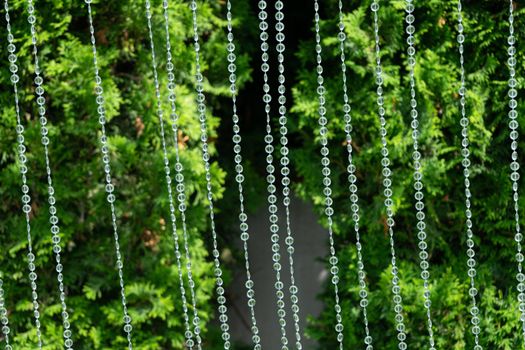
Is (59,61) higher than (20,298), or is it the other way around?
(59,61)

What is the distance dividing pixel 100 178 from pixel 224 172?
0.48 meters

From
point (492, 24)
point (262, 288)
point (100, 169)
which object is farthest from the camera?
point (262, 288)

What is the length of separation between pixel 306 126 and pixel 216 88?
0.40 metres

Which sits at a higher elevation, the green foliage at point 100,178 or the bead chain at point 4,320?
the green foliage at point 100,178

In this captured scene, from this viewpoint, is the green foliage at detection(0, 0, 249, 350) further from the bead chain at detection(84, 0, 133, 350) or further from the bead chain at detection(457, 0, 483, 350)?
the bead chain at detection(457, 0, 483, 350)

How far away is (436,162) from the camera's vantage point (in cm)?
373

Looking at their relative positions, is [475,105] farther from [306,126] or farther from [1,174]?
[1,174]

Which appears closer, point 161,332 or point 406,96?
point 406,96

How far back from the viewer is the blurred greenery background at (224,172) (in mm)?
3738

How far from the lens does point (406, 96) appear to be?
378 centimetres

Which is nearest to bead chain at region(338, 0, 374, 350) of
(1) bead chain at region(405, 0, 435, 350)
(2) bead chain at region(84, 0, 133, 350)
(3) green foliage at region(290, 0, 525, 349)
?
(3) green foliage at region(290, 0, 525, 349)

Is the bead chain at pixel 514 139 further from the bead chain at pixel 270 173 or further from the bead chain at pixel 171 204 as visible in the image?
the bead chain at pixel 171 204

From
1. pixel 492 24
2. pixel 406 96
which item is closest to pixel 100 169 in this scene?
pixel 406 96

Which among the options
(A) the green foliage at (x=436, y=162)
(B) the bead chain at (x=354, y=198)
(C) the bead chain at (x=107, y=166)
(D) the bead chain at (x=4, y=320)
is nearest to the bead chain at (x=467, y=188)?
(A) the green foliage at (x=436, y=162)
